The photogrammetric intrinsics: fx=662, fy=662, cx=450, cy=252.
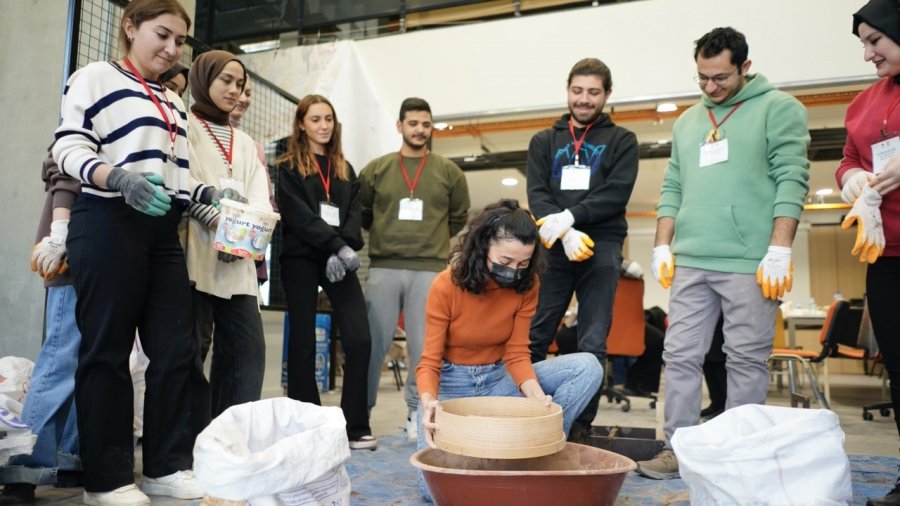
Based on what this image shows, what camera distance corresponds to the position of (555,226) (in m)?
2.21

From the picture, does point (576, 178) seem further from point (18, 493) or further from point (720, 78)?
point (18, 493)

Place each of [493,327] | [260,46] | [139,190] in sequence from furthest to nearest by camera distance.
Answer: [260,46] → [493,327] → [139,190]

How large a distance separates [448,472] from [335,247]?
1.33 metres

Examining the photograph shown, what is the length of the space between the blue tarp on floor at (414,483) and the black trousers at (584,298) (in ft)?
1.41

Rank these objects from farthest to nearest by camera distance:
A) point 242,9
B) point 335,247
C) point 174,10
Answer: point 242,9, point 335,247, point 174,10

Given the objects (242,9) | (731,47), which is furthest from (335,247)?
(242,9)

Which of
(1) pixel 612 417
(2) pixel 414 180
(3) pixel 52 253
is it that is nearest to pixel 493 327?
(3) pixel 52 253

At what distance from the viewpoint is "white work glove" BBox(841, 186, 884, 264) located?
1647 millimetres

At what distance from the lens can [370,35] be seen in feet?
15.3

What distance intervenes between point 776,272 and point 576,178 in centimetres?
76

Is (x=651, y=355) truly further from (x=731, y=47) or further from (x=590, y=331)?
(x=731, y=47)

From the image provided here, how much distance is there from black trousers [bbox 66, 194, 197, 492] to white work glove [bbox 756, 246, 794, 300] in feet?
5.37

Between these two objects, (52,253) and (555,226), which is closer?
(52,253)

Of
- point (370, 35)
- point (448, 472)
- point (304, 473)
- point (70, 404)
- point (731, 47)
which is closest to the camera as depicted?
point (304, 473)
